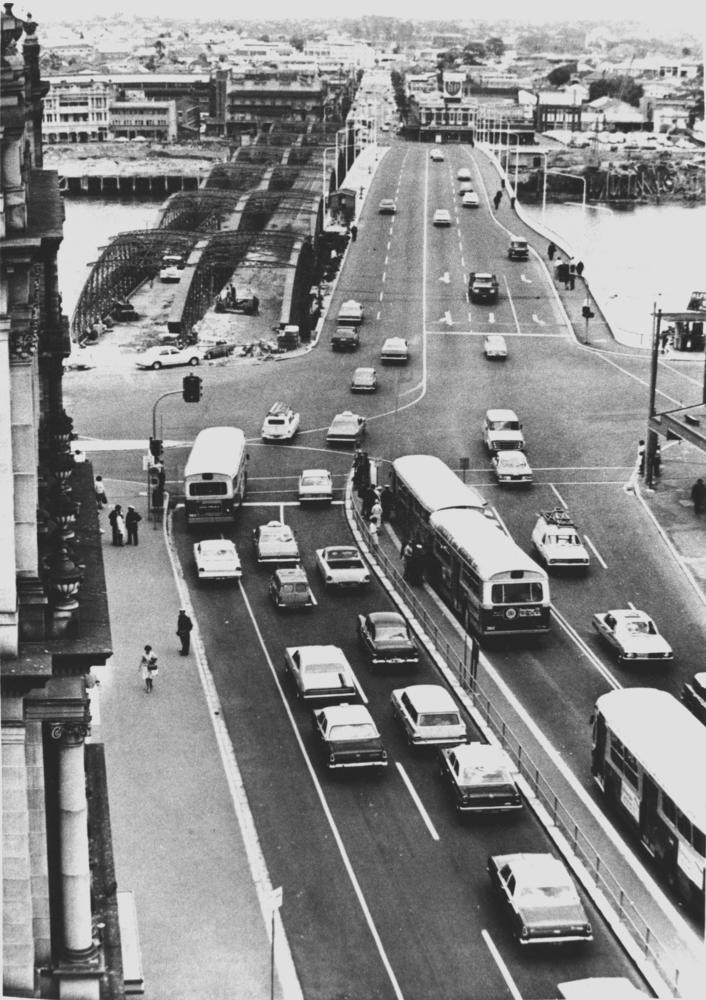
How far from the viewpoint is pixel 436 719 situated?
149ft

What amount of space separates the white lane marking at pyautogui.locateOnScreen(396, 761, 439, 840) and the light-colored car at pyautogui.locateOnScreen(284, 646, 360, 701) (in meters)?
4.34

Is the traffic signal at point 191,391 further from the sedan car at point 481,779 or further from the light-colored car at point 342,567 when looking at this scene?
the sedan car at point 481,779

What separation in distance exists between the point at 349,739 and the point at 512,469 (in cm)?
2841

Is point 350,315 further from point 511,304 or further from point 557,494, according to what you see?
point 557,494

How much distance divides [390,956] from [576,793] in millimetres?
9389

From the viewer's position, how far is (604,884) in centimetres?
3831

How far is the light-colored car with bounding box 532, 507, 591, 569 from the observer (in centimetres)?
6062

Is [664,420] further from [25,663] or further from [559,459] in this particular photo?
[25,663]

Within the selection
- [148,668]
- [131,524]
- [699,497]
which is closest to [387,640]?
[148,668]

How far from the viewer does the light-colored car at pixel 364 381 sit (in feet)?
279

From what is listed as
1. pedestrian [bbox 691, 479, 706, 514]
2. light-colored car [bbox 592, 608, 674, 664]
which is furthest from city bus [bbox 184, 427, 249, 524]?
pedestrian [bbox 691, 479, 706, 514]

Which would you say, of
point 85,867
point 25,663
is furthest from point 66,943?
point 25,663

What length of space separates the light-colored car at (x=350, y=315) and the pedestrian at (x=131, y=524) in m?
36.7

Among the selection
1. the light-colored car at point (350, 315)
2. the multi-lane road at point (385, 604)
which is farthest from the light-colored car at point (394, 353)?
the light-colored car at point (350, 315)
